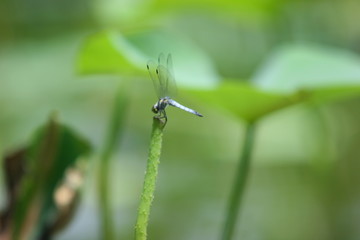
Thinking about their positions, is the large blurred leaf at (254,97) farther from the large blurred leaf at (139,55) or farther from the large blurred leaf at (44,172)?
the large blurred leaf at (44,172)

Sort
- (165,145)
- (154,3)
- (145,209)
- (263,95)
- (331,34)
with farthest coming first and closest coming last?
1. (331,34)
2. (165,145)
3. (154,3)
4. (263,95)
5. (145,209)

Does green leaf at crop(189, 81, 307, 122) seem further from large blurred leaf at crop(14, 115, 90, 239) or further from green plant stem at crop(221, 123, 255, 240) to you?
large blurred leaf at crop(14, 115, 90, 239)

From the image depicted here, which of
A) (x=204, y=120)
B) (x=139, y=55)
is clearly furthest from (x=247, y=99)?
(x=204, y=120)

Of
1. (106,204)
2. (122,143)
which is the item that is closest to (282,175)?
(122,143)

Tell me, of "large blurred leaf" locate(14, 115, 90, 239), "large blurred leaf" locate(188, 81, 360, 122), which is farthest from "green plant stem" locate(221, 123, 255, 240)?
"large blurred leaf" locate(14, 115, 90, 239)

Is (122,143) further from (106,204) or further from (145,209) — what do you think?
(145,209)

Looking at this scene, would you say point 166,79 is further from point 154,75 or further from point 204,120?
point 204,120
